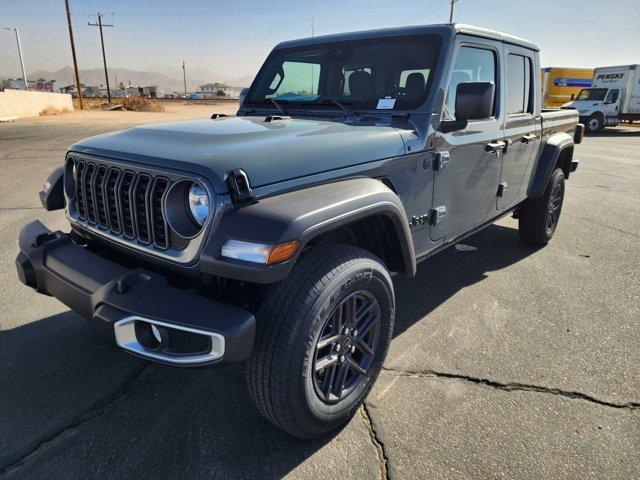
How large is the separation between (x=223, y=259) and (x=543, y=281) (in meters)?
3.37

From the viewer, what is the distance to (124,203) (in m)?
2.19

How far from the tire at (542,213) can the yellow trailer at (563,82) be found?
2636 centimetres

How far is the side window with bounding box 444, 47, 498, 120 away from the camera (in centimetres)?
296

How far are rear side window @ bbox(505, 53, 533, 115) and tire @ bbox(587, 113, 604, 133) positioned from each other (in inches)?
825

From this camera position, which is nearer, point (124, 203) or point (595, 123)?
point (124, 203)

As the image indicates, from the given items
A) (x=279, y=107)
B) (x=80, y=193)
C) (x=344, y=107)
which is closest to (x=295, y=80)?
(x=279, y=107)

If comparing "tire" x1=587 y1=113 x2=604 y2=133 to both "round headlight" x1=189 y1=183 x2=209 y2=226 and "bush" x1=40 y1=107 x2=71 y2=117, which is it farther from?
"bush" x1=40 y1=107 x2=71 y2=117

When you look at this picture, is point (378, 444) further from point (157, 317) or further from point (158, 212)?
point (158, 212)

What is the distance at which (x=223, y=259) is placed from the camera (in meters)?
1.77

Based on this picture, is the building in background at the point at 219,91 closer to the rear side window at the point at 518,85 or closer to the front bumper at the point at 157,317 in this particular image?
the rear side window at the point at 518,85

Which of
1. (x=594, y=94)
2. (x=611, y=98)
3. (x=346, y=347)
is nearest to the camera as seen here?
(x=346, y=347)

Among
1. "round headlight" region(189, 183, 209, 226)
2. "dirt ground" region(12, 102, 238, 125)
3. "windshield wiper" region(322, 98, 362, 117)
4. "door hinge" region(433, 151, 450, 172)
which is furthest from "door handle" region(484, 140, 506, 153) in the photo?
"dirt ground" region(12, 102, 238, 125)

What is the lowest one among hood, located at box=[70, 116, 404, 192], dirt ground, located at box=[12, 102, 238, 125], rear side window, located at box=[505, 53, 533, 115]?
dirt ground, located at box=[12, 102, 238, 125]

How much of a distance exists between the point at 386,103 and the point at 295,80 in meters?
0.94
